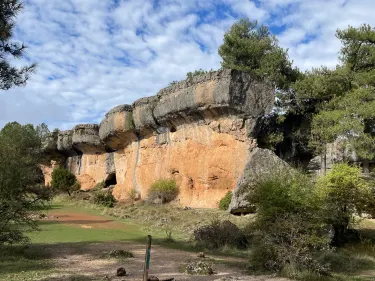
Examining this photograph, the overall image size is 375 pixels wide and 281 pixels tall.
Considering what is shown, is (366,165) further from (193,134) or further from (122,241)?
(122,241)

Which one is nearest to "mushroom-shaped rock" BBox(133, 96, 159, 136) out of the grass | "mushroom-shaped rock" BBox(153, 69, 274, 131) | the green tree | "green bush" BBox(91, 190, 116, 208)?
"mushroom-shaped rock" BBox(153, 69, 274, 131)

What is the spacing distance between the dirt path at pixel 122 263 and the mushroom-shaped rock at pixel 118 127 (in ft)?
59.0

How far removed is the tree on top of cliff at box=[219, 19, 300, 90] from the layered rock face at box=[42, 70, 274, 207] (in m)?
3.04

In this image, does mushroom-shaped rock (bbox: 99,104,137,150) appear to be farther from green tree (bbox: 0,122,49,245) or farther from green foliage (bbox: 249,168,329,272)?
green foliage (bbox: 249,168,329,272)

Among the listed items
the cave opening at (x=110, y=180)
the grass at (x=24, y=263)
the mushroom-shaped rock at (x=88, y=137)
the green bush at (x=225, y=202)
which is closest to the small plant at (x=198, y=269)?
the grass at (x=24, y=263)

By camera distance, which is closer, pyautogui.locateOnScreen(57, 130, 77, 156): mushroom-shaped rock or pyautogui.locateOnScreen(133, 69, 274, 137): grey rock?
pyautogui.locateOnScreen(133, 69, 274, 137): grey rock

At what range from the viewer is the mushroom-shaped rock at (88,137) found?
36763mm

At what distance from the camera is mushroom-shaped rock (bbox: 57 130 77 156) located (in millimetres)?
39688

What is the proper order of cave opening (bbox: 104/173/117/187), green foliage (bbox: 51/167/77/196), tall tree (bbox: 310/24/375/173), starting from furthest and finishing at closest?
1. cave opening (bbox: 104/173/117/187)
2. green foliage (bbox: 51/167/77/196)
3. tall tree (bbox: 310/24/375/173)

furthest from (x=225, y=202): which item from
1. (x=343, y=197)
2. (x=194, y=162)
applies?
(x=343, y=197)

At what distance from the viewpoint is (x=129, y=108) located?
30.7 metres

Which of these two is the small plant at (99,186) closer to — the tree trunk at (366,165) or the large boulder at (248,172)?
the large boulder at (248,172)

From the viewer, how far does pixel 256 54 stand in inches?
1091

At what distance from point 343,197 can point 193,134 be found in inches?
538
